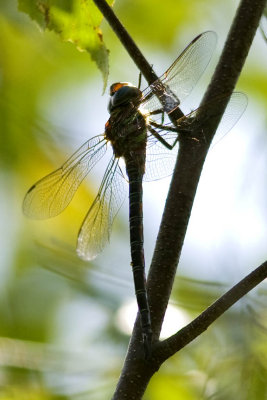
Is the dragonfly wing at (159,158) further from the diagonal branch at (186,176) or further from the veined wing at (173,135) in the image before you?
the diagonal branch at (186,176)

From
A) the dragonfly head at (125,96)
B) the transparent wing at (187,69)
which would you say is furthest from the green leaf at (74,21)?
the dragonfly head at (125,96)

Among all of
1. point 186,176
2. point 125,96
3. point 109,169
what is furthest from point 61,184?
point 186,176

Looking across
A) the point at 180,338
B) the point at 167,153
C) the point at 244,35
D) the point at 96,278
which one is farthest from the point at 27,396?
the point at 244,35

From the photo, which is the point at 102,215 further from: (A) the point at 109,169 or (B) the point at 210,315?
(B) the point at 210,315

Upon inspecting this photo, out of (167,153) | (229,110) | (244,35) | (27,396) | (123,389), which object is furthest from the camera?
(27,396)

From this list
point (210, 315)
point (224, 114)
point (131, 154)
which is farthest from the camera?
point (131, 154)

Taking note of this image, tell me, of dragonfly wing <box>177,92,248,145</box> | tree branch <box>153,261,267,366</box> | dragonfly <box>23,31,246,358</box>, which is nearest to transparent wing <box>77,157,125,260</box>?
dragonfly <box>23,31,246,358</box>

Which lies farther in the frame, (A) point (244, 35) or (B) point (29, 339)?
(B) point (29, 339)

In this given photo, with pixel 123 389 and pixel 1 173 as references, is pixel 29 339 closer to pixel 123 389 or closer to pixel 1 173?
pixel 1 173
